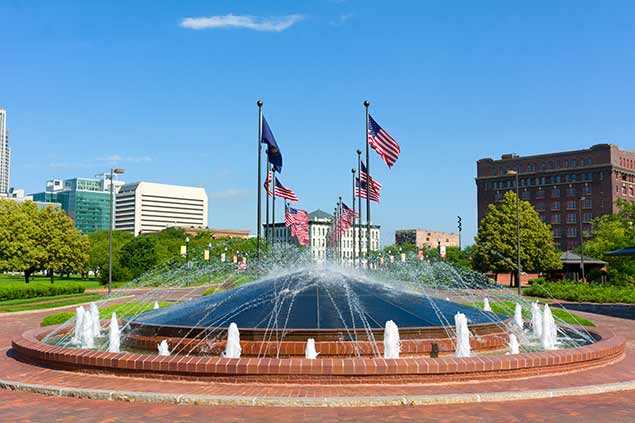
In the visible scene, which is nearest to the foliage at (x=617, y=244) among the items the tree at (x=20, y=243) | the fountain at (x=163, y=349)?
the fountain at (x=163, y=349)

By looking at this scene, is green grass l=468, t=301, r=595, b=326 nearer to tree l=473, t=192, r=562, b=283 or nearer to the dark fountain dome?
the dark fountain dome

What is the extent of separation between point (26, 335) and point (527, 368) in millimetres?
11707

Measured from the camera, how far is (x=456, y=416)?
7.83 m

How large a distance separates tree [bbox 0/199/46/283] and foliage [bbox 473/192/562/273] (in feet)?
137

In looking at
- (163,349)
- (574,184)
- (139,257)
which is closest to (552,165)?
(574,184)

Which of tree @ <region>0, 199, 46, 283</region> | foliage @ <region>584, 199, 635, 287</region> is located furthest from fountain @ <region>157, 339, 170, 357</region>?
tree @ <region>0, 199, 46, 283</region>

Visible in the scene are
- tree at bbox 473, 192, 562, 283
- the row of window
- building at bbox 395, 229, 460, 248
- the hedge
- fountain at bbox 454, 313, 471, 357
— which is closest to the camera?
fountain at bbox 454, 313, 471, 357

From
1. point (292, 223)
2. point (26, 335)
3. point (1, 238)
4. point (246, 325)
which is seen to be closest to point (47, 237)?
point (1, 238)

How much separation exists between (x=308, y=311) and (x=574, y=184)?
91.2m

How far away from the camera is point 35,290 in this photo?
118 feet

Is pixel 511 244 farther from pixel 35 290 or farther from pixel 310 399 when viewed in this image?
pixel 310 399

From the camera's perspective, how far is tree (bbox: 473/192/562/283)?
58406mm

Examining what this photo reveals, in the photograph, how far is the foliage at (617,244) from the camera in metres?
41.8

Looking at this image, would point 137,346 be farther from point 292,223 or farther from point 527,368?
point 292,223
